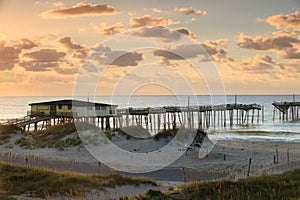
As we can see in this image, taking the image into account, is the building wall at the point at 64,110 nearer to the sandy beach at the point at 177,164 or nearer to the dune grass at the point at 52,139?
the dune grass at the point at 52,139

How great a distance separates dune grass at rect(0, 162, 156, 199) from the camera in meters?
17.2

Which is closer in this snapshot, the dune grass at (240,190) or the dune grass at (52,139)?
the dune grass at (240,190)

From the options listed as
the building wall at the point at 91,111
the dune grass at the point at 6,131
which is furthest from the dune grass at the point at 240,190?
the building wall at the point at 91,111

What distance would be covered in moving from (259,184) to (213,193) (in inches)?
95.6

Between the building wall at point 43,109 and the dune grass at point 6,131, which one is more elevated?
the building wall at point 43,109

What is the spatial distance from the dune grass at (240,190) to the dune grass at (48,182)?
13.3 feet

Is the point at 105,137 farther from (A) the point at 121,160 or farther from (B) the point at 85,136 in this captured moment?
(A) the point at 121,160

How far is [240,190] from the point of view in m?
15.4

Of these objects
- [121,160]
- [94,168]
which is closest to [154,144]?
[121,160]

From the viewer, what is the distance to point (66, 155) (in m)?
33.3

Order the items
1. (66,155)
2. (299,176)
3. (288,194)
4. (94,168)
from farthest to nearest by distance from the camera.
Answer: (66,155) → (94,168) → (299,176) → (288,194)

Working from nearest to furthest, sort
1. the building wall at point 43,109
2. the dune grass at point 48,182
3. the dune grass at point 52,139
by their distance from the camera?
the dune grass at point 48,182, the dune grass at point 52,139, the building wall at point 43,109

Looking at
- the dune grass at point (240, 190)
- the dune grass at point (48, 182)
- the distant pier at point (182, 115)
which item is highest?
the distant pier at point (182, 115)

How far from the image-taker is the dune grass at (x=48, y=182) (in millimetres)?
17188
